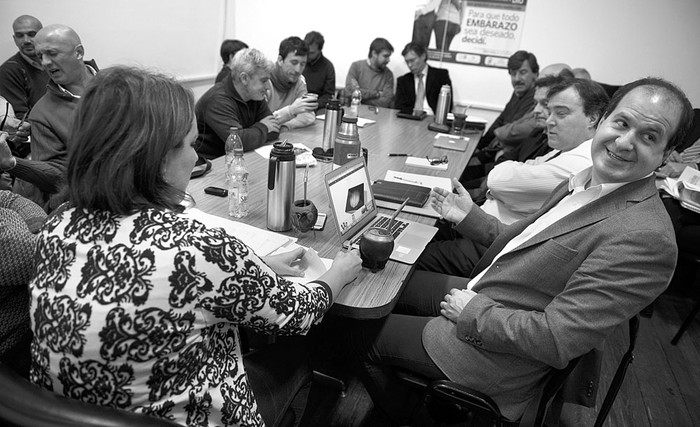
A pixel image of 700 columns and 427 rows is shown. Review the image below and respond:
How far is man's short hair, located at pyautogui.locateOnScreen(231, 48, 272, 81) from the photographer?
266 centimetres

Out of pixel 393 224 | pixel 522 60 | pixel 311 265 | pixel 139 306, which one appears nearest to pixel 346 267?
pixel 311 265

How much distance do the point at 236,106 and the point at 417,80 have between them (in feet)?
9.01

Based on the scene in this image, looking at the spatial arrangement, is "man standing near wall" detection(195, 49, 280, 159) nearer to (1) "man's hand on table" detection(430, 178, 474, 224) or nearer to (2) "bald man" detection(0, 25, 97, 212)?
(2) "bald man" detection(0, 25, 97, 212)

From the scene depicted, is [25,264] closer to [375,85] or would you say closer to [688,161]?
[688,161]

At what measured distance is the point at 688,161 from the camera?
337cm

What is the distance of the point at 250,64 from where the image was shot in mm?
2645

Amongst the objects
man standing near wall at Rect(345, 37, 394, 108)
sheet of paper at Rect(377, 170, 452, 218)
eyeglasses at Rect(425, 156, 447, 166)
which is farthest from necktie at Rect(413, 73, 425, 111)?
sheet of paper at Rect(377, 170, 452, 218)

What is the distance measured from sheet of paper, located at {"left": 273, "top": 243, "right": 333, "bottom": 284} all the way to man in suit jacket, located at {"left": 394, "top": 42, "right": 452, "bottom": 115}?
347cm

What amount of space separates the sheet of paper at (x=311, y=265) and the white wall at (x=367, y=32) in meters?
3.40

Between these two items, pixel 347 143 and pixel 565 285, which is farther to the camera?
pixel 347 143

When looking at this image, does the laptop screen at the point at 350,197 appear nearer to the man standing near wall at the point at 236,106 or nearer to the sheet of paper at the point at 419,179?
the sheet of paper at the point at 419,179

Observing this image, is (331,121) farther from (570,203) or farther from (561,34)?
(561,34)

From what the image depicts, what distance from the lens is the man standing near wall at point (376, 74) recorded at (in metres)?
4.93

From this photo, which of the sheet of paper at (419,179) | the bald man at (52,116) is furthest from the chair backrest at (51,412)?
the sheet of paper at (419,179)
